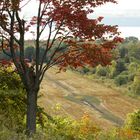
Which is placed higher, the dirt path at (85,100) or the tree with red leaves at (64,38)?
the tree with red leaves at (64,38)

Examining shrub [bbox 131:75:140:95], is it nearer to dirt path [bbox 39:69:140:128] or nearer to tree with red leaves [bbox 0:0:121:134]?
dirt path [bbox 39:69:140:128]

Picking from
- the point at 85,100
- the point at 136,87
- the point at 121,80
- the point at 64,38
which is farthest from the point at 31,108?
the point at 121,80

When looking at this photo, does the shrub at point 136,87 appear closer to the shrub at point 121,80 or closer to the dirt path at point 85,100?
the dirt path at point 85,100

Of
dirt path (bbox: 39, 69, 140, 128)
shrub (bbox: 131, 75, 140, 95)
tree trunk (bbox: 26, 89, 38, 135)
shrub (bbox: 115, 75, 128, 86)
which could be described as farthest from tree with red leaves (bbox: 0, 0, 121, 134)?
shrub (bbox: 115, 75, 128, 86)

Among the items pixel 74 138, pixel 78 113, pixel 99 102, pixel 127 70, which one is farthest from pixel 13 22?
pixel 127 70

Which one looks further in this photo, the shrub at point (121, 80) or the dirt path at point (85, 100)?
the shrub at point (121, 80)

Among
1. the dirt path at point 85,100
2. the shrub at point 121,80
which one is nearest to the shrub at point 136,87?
the dirt path at point 85,100

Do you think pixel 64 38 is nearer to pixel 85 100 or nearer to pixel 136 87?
pixel 85 100

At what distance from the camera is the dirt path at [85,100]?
87.8m

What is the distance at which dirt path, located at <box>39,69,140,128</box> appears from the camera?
87831 millimetres

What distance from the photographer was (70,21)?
15477 millimetres

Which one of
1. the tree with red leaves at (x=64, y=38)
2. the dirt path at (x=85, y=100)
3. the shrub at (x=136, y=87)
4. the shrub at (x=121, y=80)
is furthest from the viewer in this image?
the shrub at (x=121, y=80)

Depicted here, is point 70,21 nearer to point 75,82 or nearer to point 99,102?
point 99,102

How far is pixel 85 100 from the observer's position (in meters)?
106
